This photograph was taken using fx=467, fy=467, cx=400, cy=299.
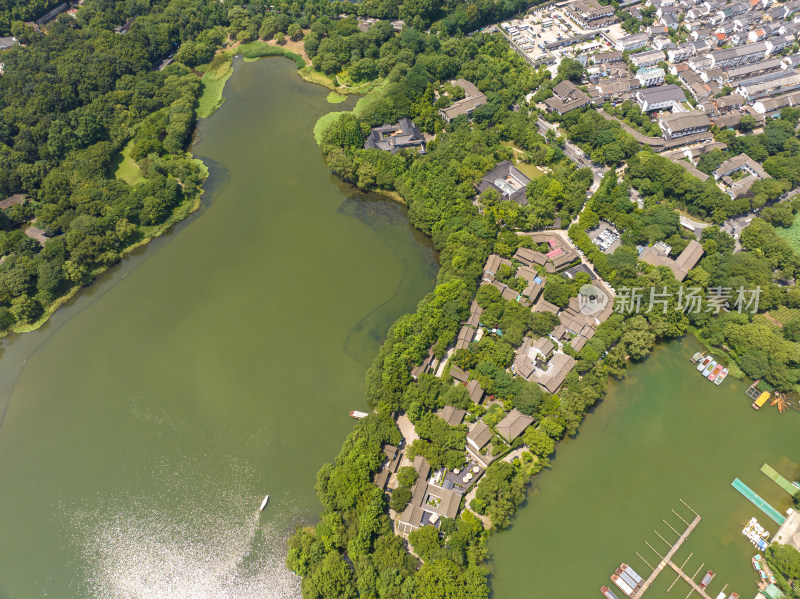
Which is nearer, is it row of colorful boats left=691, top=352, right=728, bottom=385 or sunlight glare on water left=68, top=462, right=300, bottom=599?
sunlight glare on water left=68, top=462, right=300, bottom=599

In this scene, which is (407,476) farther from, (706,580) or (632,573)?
(706,580)

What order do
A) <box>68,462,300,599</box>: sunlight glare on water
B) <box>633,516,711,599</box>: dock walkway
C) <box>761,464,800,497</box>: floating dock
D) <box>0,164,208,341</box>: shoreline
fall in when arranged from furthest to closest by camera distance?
<box>0,164,208,341</box>: shoreline, <box>761,464,800,497</box>: floating dock, <box>68,462,300,599</box>: sunlight glare on water, <box>633,516,711,599</box>: dock walkway

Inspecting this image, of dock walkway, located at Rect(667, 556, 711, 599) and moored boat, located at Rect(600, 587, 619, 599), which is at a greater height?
dock walkway, located at Rect(667, 556, 711, 599)

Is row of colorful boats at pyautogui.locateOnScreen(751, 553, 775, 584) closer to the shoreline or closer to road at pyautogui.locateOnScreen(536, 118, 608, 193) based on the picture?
road at pyautogui.locateOnScreen(536, 118, 608, 193)

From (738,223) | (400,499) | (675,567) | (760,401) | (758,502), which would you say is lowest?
(675,567)

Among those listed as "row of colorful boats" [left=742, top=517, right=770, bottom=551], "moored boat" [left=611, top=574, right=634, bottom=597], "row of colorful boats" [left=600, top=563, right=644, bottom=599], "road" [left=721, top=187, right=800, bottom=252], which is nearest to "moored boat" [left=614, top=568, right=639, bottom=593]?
"row of colorful boats" [left=600, top=563, right=644, bottom=599]

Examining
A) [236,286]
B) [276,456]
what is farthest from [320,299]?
[276,456]

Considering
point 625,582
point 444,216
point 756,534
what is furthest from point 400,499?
point 444,216

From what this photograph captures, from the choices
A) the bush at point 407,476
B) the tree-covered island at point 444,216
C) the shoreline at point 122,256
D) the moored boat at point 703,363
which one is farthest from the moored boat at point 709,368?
the shoreline at point 122,256
